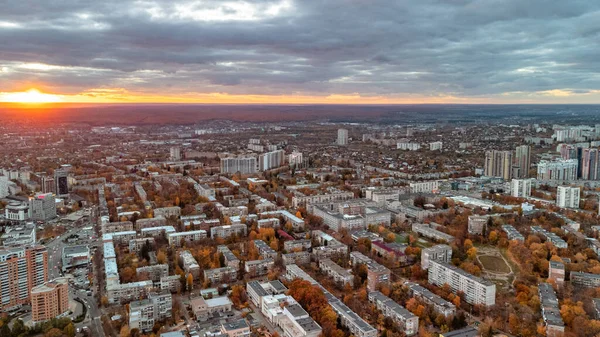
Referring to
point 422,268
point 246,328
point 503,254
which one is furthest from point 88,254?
point 503,254

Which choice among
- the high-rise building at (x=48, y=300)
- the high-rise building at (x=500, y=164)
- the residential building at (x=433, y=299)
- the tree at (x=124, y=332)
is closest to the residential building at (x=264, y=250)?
the residential building at (x=433, y=299)

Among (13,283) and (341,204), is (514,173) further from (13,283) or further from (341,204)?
(13,283)

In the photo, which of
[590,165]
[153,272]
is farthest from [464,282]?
[590,165]

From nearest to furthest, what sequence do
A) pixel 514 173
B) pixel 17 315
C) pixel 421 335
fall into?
pixel 421 335, pixel 17 315, pixel 514 173

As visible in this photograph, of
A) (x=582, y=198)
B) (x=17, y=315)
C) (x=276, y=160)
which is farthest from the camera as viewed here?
(x=276, y=160)

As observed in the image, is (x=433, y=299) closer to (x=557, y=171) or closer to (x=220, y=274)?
(x=220, y=274)

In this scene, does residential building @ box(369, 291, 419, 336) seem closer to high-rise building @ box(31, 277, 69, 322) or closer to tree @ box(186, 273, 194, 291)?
tree @ box(186, 273, 194, 291)

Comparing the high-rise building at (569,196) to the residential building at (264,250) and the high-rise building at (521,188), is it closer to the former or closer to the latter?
the high-rise building at (521,188)
